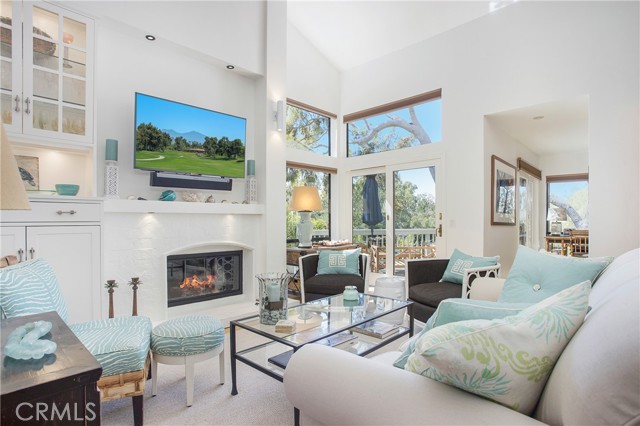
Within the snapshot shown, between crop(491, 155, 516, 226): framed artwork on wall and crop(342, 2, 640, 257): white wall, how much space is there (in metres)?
0.23

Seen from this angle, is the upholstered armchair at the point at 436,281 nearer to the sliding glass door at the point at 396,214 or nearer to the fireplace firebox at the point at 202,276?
the sliding glass door at the point at 396,214

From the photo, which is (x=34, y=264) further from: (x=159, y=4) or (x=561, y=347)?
(x=159, y=4)

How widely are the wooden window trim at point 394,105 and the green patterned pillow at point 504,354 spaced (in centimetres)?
437

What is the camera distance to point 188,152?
11.7 feet

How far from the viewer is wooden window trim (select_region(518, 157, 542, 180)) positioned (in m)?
5.78

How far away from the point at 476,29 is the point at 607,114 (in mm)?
1829

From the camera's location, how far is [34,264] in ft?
5.76

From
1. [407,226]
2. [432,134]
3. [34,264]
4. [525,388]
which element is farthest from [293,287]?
[525,388]

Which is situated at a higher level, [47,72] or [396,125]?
[396,125]

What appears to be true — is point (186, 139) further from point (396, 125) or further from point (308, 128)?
point (396, 125)

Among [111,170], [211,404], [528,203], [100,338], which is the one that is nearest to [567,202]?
[528,203]

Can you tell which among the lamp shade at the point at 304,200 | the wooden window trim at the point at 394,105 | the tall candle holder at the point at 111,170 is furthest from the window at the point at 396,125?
the tall candle holder at the point at 111,170

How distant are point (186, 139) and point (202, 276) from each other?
1500 mm

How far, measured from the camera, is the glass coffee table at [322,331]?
1908mm
